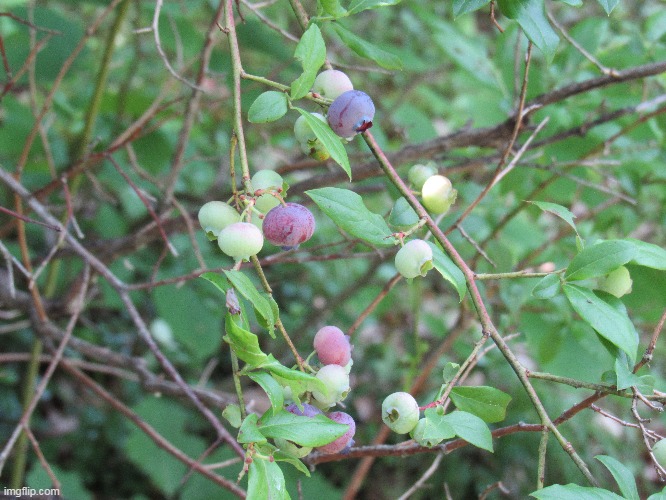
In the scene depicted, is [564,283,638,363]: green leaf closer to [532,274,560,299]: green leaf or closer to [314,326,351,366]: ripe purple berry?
[532,274,560,299]: green leaf

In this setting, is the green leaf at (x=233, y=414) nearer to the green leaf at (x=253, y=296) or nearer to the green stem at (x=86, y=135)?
the green leaf at (x=253, y=296)

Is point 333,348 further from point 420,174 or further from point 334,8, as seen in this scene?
point 334,8

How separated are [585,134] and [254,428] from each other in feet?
2.73

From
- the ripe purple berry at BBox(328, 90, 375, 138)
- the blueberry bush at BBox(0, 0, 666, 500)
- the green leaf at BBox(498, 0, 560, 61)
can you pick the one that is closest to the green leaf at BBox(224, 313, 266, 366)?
the blueberry bush at BBox(0, 0, 666, 500)

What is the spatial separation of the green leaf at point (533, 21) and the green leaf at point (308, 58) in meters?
0.21

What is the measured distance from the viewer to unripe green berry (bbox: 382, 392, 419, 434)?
0.57 m

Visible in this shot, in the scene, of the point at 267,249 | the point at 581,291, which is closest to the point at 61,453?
the point at 267,249

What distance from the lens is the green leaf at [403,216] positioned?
65cm

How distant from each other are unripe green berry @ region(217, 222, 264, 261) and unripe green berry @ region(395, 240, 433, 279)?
132 mm

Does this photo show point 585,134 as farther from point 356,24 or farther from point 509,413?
point 356,24

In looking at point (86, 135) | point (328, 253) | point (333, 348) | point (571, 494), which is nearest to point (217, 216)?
point (333, 348)

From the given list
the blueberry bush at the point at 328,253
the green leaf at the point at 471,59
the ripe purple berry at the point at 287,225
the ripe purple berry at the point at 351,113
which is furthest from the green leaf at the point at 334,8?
the green leaf at the point at 471,59

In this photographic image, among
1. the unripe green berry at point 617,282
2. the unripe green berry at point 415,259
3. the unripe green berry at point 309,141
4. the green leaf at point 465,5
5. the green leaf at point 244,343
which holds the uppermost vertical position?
the green leaf at point 465,5

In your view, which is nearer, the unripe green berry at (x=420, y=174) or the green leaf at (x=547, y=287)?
the green leaf at (x=547, y=287)
